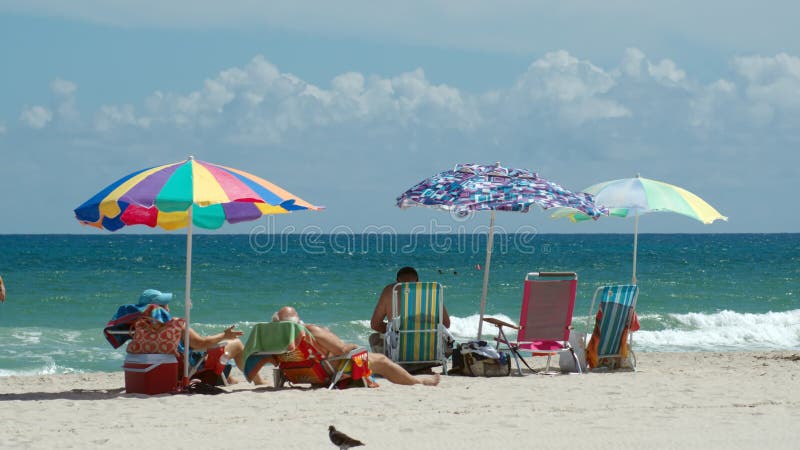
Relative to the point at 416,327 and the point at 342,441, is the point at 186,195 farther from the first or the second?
the point at 342,441

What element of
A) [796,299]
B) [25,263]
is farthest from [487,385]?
[25,263]

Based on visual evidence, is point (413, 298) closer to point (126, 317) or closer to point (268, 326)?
point (268, 326)

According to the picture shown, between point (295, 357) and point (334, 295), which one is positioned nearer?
point (295, 357)

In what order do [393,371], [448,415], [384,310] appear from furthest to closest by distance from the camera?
[384,310] → [393,371] → [448,415]

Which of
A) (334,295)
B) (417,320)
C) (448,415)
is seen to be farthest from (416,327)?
(334,295)

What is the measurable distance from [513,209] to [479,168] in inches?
35.5

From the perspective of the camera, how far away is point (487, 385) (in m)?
8.12

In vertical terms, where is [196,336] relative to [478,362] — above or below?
above

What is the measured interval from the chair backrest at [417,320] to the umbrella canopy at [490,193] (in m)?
0.51

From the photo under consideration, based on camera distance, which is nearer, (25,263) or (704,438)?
(704,438)

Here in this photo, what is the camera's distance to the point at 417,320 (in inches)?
333

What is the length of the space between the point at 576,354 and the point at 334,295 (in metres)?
16.6

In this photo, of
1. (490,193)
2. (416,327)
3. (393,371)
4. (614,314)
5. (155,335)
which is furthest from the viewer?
(614,314)

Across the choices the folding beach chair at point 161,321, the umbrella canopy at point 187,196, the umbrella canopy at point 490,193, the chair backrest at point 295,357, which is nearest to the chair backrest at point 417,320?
the umbrella canopy at point 490,193
